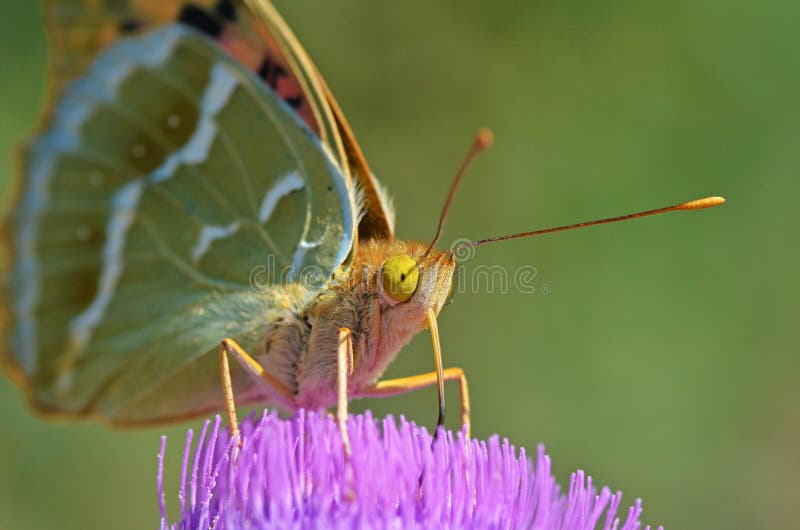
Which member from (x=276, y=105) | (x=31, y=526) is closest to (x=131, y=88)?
(x=276, y=105)

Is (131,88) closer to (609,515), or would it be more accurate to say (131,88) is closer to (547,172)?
(609,515)

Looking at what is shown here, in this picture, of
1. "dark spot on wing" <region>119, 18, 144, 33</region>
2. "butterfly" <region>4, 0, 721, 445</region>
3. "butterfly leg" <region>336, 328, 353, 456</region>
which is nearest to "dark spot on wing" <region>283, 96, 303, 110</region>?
"butterfly" <region>4, 0, 721, 445</region>

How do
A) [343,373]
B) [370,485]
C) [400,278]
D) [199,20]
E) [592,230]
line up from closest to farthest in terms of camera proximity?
[370,485], [343,373], [400,278], [199,20], [592,230]

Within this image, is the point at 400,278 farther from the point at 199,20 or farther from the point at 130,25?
the point at 130,25

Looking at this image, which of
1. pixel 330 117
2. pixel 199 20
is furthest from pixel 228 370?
pixel 199 20

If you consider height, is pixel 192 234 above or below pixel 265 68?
below

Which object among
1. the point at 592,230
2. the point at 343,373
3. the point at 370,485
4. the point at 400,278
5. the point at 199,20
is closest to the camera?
the point at 370,485

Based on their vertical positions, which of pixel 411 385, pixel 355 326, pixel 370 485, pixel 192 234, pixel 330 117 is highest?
pixel 330 117

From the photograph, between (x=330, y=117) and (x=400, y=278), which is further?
(x=330, y=117)
